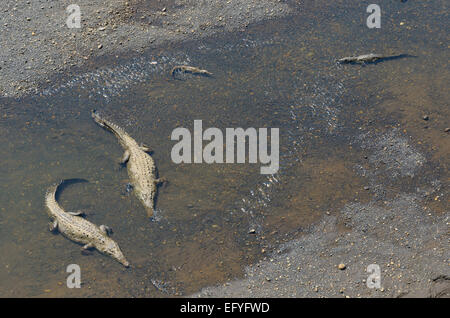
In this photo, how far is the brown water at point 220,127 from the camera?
31.0ft

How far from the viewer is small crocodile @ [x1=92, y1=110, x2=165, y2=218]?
1027 centimetres

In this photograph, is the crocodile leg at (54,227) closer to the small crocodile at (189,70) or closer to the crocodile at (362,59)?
the small crocodile at (189,70)

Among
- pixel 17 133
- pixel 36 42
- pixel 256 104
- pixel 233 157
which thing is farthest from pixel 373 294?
pixel 36 42

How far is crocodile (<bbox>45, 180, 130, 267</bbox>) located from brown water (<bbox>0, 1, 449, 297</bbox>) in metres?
0.20

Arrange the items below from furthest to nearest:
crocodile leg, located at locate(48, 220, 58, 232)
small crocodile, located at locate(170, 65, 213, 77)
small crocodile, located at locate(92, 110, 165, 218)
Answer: small crocodile, located at locate(170, 65, 213, 77) → small crocodile, located at locate(92, 110, 165, 218) → crocodile leg, located at locate(48, 220, 58, 232)

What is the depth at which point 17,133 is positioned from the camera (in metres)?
11.6

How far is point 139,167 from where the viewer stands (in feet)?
35.1

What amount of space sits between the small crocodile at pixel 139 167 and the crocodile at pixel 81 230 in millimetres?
1135

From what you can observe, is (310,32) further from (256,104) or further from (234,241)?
(234,241)

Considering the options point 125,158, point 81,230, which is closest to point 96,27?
point 125,158

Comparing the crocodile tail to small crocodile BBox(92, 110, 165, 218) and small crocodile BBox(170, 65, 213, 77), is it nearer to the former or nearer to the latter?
small crocodile BBox(92, 110, 165, 218)

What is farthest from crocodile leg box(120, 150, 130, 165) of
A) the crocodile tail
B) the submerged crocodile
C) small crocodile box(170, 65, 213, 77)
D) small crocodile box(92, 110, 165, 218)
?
the submerged crocodile

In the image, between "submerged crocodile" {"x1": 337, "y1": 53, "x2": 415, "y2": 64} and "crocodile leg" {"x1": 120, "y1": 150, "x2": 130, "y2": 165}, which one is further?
"submerged crocodile" {"x1": 337, "y1": 53, "x2": 415, "y2": 64}

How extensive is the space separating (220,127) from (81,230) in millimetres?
4509
